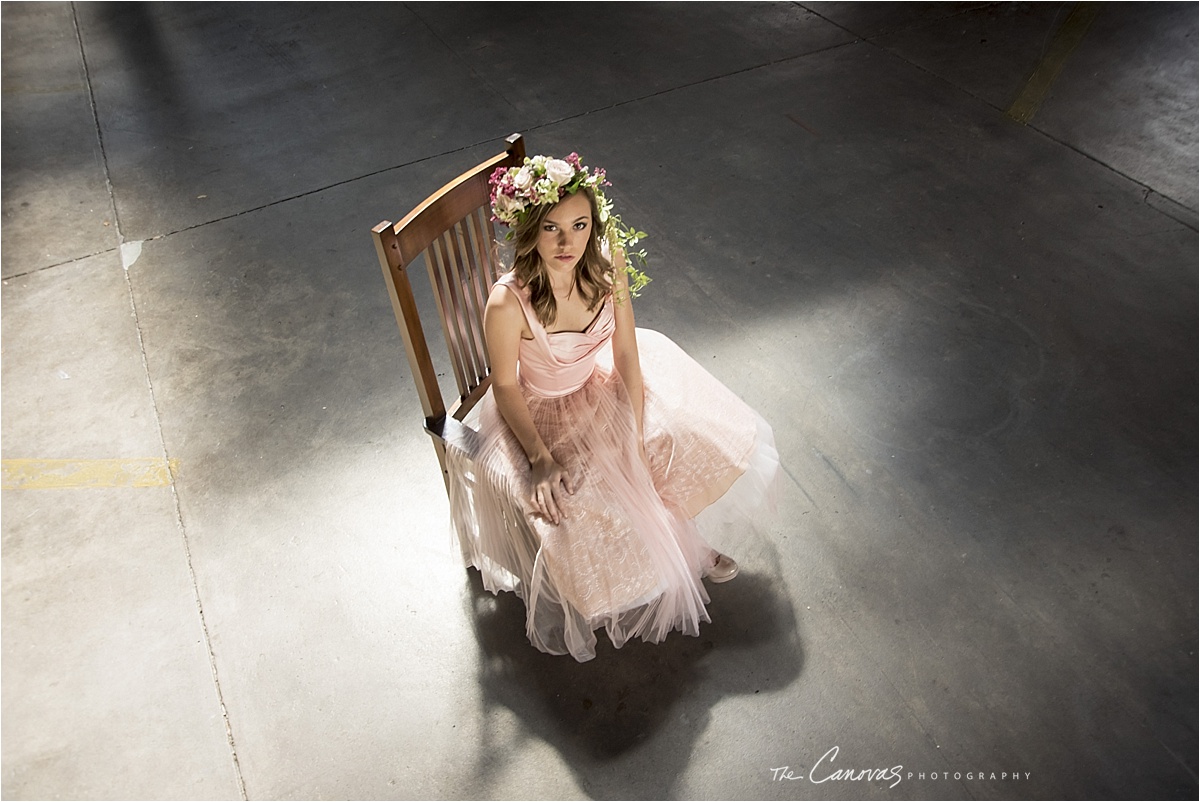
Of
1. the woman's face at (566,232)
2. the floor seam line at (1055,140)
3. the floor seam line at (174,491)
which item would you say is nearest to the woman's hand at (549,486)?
the woman's face at (566,232)

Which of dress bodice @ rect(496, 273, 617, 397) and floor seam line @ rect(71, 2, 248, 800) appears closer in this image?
dress bodice @ rect(496, 273, 617, 397)

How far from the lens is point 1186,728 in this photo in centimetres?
218

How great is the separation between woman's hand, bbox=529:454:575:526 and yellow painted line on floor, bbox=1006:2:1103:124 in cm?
354

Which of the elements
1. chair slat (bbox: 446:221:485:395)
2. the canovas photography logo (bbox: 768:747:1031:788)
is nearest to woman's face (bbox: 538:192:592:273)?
chair slat (bbox: 446:221:485:395)

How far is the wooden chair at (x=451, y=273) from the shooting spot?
194cm

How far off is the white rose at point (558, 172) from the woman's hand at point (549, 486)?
68 cm

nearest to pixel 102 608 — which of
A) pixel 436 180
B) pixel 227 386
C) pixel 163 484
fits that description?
pixel 163 484

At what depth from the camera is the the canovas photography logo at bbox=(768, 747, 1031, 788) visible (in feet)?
6.95

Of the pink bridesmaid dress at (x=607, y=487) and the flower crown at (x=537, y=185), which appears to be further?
the pink bridesmaid dress at (x=607, y=487)

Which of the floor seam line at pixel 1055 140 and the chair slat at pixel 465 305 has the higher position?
the chair slat at pixel 465 305

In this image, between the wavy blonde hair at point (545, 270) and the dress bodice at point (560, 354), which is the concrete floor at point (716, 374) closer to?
the dress bodice at point (560, 354)

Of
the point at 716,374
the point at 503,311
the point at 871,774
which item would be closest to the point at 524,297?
the point at 503,311

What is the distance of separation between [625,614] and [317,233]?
2.46 m

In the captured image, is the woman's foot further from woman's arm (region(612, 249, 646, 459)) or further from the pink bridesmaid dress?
woman's arm (region(612, 249, 646, 459))
